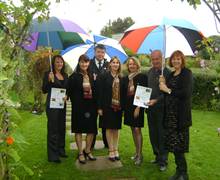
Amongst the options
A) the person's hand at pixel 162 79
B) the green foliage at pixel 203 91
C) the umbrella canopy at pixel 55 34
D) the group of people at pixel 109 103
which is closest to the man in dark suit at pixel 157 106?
the group of people at pixel 109 103

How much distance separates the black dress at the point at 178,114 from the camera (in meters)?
5.55

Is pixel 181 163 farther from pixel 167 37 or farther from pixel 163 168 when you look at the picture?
pixel 167 37

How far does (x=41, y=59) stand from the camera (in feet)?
41.1

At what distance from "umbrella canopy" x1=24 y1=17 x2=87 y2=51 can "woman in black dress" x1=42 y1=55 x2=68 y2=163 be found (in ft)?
1.48

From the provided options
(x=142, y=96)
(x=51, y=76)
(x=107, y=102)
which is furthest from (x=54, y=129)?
(x=142, y=96)

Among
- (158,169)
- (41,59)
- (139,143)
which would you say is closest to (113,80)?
(139,143)

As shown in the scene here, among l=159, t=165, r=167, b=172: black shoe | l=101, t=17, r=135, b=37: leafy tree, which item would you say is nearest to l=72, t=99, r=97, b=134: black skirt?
l=159, t=165, r=167, b=172: black shoe

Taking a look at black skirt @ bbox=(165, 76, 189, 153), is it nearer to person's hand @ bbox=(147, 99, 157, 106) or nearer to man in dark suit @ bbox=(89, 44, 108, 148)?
person's hand @ bbox=(147, 99, 157, 106)

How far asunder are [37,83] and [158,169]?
7244 mm

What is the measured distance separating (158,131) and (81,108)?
1.36 meters

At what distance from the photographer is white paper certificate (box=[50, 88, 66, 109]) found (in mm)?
6641

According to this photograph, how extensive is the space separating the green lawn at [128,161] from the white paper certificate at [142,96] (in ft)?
3.72

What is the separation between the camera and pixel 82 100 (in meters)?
6.63

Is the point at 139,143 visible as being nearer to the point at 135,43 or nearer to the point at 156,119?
the point at 156,119
